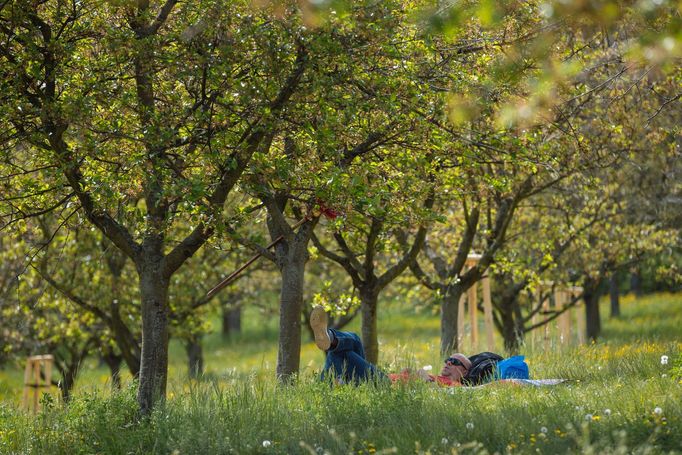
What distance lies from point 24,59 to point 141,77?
1042 mm

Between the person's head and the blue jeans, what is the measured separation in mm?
1158

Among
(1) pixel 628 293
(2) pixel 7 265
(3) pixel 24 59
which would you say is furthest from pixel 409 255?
(1) pixel 628 293

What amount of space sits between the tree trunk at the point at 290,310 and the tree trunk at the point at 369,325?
2471 mm

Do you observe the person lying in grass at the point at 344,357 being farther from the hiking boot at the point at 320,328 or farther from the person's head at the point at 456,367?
the person's head at the point at 456,367

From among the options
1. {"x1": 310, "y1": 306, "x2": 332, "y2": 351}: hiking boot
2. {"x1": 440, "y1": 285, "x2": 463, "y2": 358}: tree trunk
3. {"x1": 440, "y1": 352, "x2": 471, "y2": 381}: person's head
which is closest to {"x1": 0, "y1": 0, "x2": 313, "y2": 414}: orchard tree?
{"x1": 310, "y1": 306, "x2": 332, "y2": 351}: hiking boot

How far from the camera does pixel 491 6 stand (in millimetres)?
6625

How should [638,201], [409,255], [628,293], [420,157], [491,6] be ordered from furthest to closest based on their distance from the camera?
[628,293] → [638,201] → [409,255] → [420,157] → [491,6]

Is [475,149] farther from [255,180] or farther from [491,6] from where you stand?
[491,6]

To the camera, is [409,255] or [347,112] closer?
[347,112]

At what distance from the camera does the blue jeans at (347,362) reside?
1005cm

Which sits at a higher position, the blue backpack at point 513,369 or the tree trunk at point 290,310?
the tree trunk at point 290,310

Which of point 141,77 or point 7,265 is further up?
point 141,77

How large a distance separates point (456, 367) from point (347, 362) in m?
1.48

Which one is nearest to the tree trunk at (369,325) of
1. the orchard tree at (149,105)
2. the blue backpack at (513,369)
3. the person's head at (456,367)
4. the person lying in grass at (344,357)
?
the person's head at (456,367)
